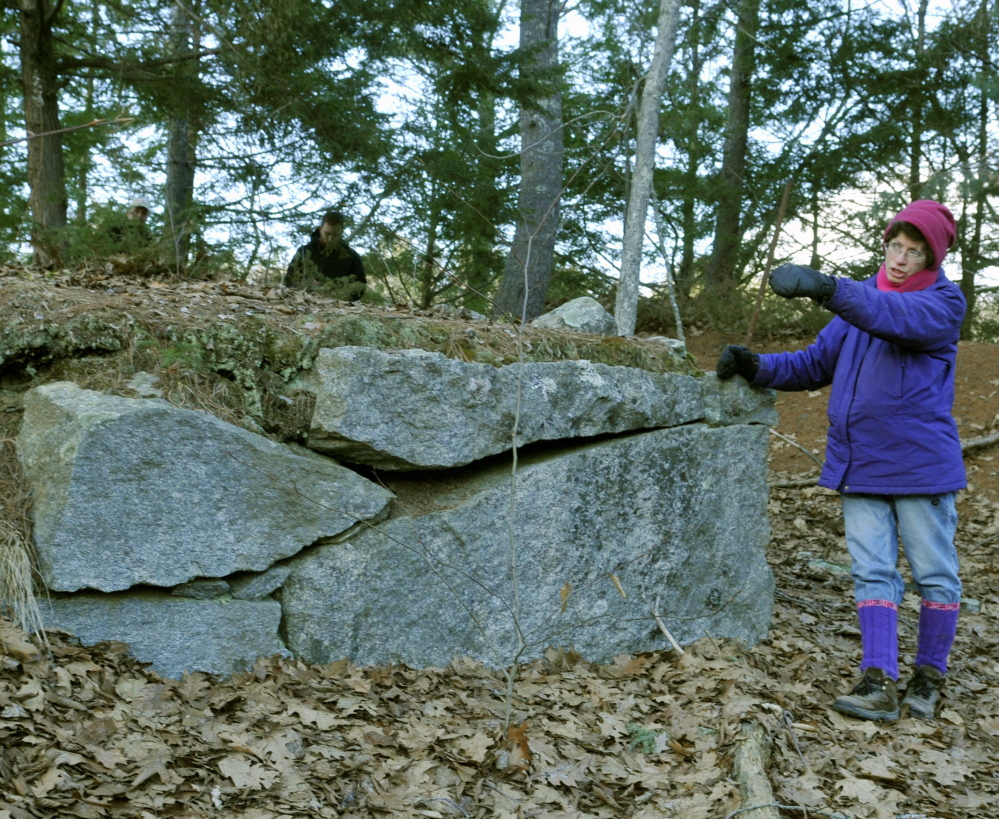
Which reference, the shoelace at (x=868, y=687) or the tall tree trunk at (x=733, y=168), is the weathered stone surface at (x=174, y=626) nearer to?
the shoelace at (x=868, y=687)

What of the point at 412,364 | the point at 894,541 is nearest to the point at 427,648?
the point at 412,364

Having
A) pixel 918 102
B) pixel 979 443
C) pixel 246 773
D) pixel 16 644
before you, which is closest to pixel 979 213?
pixel 918 102

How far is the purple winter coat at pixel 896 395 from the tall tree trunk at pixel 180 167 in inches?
157

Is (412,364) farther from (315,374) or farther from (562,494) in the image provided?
(562,494)

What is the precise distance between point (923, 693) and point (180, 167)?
9338mm

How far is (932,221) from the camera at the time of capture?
12.4 feet

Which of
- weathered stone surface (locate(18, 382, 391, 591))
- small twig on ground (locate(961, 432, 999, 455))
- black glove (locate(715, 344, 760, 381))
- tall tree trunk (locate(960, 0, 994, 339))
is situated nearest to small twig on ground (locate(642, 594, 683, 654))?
black glove (locate(715, 344, 760, 381))

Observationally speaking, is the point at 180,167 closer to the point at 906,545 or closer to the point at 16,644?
the point at 16,644

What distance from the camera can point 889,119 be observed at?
12.2m

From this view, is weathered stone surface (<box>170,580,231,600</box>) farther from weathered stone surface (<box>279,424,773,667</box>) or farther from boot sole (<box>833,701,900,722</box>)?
boot sole (<box>833,701,900,722</box>)

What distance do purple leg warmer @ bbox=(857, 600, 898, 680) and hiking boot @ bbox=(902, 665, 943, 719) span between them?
14cm

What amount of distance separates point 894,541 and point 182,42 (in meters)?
7.15

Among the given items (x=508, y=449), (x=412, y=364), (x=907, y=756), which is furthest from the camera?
(x=508, y=449)

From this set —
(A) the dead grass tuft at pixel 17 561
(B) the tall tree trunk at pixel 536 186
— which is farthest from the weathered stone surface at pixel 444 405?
(B) the tall tree trunk at pixel 536 186
